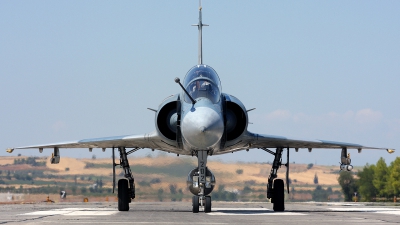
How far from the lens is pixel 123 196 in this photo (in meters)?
21.6

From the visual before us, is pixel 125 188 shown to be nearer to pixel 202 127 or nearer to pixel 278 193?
pixel 278 193

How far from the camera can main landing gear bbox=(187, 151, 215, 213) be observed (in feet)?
60.3

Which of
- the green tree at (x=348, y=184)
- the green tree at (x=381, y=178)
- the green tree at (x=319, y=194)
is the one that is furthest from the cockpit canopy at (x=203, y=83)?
the green tree at (x=381, y=178)

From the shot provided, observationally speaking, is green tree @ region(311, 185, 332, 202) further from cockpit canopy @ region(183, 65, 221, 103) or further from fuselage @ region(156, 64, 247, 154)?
cockpit canopy @ region(183, 65, 221, 103)

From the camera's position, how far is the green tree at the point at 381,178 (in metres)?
61.4

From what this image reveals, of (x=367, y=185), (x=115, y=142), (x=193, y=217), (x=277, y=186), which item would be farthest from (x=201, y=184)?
(x=367, y=185)

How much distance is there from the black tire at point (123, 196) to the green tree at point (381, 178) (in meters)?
41.9

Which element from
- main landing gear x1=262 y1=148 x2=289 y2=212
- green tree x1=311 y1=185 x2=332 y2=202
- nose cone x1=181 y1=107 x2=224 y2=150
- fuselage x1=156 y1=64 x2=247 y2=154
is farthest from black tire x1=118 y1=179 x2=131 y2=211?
green tree x1=311 y1=185 x2=332 y2=202

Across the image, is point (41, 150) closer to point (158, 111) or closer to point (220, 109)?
point (158, 111)

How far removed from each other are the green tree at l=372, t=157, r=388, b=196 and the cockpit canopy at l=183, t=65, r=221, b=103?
43.4 metres

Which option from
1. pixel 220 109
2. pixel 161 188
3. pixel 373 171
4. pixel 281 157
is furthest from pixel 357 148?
pixel 373 171

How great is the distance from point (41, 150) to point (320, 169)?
1667cm

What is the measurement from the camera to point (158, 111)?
63.8ft

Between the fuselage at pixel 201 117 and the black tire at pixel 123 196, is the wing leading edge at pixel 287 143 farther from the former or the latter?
the black tire at pixel 123 196
